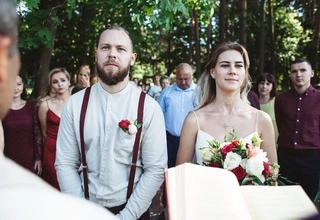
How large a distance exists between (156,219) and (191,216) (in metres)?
5.56

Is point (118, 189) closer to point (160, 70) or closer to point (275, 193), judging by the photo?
point (275, 193)

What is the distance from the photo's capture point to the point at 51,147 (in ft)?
18.5

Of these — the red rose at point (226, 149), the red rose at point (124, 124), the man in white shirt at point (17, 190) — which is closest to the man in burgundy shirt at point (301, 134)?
the red rose at point (226, 149)

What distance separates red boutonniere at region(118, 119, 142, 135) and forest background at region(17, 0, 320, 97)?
12.1 ft

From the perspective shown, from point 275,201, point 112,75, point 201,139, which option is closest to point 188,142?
point 201,139

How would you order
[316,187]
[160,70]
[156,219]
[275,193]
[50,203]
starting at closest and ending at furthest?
[50,203] → [275,193] → [316,187] → [156,219] → [160,70]

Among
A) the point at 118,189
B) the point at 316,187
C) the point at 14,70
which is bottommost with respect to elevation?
the point at 316,187

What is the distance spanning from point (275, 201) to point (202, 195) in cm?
25

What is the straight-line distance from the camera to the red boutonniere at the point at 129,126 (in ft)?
9.29

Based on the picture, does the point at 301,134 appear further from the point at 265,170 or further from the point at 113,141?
the point at 113,141

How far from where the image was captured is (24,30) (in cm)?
762

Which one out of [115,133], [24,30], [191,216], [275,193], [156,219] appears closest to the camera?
[191,216]

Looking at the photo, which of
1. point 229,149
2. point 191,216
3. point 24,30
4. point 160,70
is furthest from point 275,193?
point 160,70

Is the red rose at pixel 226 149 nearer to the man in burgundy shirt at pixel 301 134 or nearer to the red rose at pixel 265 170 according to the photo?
the red rose at pixel 265 170
